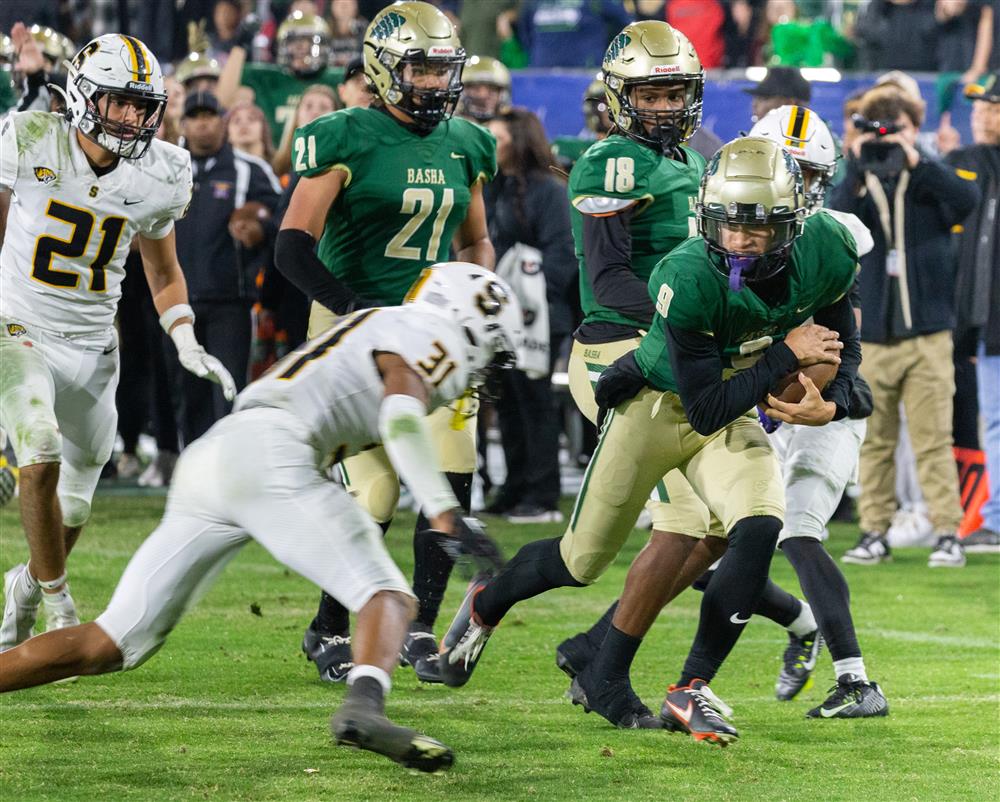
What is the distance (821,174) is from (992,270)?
378cm

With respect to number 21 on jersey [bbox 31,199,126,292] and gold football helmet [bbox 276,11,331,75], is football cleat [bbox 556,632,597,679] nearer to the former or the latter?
number 21 on jersey [bbox 31,199,126,292]

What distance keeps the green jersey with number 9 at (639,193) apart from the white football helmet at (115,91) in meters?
1.35

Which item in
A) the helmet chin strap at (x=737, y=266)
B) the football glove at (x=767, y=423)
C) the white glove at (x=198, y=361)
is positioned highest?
the helmet chin strap at (x=737, y=266)

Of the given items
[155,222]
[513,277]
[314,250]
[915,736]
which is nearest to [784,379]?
Result: [915,736]

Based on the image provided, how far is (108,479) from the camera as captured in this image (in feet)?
33.6

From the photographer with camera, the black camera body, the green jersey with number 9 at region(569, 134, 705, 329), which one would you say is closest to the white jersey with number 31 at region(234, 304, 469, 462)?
the green jersey with number 9 at region(569, 134, 705, 329)

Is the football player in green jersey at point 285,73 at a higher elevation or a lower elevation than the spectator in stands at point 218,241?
higher

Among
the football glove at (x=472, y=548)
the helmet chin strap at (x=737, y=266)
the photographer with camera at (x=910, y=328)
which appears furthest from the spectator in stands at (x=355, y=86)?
the football glove at (x=472, y=548)

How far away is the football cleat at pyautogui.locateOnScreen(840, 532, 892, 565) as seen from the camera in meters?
8.20

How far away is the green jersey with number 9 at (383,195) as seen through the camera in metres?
5.43

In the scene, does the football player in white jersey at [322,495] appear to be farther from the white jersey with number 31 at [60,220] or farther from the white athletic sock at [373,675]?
the white jersey with number 31 at [60,220]

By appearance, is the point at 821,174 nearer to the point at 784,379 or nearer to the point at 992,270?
the point at 784,379

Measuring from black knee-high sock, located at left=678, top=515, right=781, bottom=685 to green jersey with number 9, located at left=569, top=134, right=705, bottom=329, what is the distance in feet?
2.88

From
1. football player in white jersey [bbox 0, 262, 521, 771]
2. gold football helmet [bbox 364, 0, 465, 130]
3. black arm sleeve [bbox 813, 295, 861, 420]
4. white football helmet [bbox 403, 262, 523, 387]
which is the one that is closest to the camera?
football player in white jersey [bbox 0, 262, 521, 771]
